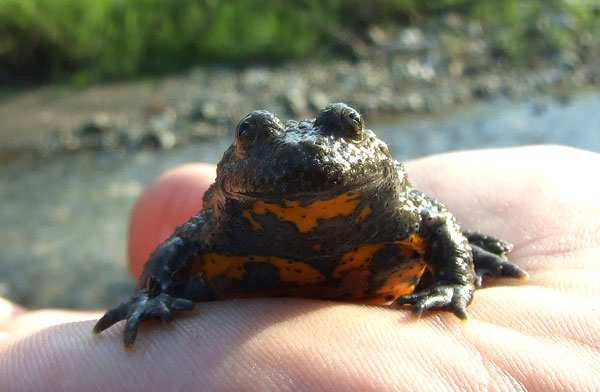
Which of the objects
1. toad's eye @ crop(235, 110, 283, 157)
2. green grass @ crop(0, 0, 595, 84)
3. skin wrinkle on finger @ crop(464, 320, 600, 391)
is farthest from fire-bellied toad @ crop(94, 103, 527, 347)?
green grass @ crop(0, 0, 595, 84)

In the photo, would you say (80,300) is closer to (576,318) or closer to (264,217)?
(264,217)

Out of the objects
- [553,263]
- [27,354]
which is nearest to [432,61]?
[553,263]

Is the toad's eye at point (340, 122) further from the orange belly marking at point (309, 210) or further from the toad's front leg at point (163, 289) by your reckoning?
the toad's front leg at point (163, 289)

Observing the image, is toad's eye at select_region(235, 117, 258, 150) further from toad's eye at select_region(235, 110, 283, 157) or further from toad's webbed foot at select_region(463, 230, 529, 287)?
toad's webbed foot at select_region(463, 230, 529, 287)

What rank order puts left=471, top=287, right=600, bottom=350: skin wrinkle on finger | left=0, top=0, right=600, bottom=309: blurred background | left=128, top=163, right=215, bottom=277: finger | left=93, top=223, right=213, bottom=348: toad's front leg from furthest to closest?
left=0, top=0, right=600, bottom=309: blurred background
left=128, top=163, right=215, bottom=277: finger
left=93, top=223, right=213, bottom=348: toad's front leg
left=471, top=287, right=600, bottom=350: skin wrinkle on finger

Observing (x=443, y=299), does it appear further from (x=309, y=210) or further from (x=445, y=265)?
(x=309, y=210)
